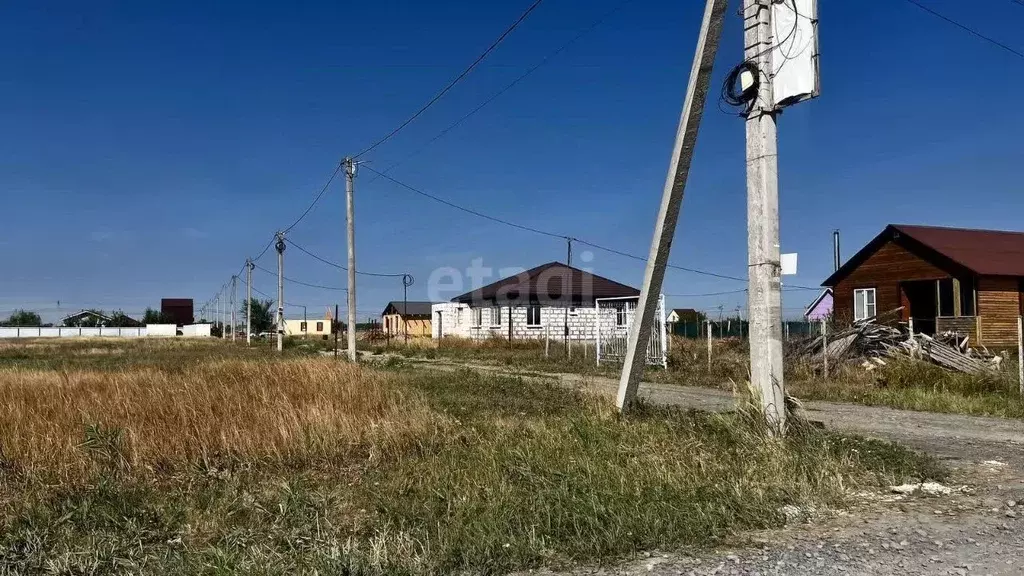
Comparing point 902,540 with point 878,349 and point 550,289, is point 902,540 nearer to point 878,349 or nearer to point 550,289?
point 878,349

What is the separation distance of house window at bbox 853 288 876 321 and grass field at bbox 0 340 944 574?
19.7 metres

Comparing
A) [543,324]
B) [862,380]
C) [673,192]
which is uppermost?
[673,192]

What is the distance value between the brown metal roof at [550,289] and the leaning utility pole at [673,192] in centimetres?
2725

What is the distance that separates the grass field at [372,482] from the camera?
14.0ft

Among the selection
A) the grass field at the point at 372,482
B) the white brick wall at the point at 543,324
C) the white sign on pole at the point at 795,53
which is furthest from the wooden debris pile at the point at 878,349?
the white brick wall at the point at 543,324

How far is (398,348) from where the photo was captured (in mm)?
33969

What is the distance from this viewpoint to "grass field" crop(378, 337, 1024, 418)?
1090cm

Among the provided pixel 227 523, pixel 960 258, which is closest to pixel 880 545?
pixel 227 523

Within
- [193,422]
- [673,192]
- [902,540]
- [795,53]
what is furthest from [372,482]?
[795,53]

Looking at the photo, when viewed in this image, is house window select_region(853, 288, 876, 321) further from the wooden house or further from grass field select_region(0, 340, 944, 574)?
grass field select_region(0, 340, 944, 574)

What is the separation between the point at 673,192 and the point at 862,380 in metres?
8.80

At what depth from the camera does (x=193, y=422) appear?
7.55 metres

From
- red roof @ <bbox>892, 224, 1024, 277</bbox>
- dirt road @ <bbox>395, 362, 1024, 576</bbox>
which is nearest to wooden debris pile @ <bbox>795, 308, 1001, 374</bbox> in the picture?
red roof @ <bbox>892, 224, 1024, 277</bbox>

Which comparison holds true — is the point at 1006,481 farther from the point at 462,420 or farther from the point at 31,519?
the point at 31,519
